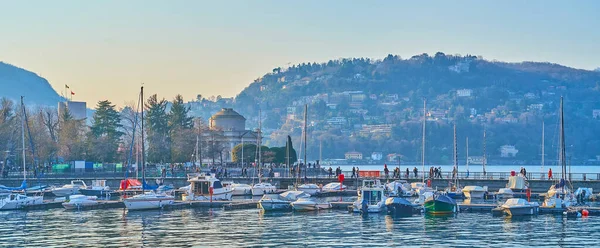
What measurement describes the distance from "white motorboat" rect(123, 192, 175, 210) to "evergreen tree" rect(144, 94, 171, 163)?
43.4 meters

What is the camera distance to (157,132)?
114 meters

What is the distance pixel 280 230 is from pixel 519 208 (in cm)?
1644

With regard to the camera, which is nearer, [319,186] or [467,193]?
[467,193]

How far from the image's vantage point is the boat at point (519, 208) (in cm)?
5994

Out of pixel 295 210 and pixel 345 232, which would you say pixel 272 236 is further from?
pixel 295 210

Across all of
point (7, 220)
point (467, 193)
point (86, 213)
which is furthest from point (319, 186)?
point (7, 220)

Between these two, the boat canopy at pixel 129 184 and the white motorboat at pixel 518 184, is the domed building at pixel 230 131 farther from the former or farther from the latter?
the white motorboat at pixel 518 184

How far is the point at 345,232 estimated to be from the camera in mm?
51625

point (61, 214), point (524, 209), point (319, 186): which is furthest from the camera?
point (319, 186)

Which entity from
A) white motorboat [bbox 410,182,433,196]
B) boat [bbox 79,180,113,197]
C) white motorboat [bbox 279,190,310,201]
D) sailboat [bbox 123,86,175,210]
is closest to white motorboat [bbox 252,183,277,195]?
white motorboat [bbox 279,190,310,201]

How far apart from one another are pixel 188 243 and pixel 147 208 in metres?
19.1

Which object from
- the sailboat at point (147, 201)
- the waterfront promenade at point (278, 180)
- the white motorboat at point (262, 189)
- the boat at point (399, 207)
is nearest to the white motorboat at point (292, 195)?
the sailboat at point (147, 201)

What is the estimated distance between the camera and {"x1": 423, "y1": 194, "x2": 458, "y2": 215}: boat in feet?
200

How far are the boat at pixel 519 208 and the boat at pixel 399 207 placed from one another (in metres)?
5.91
